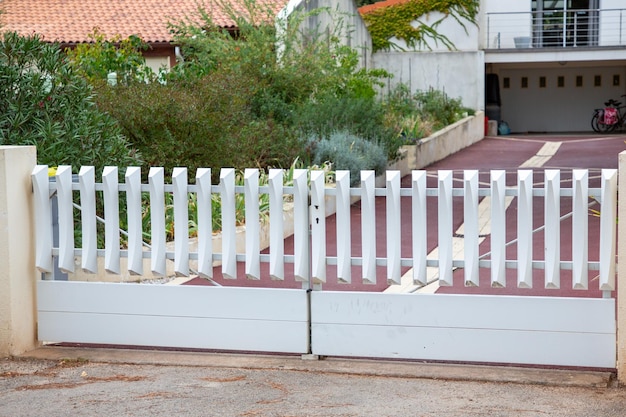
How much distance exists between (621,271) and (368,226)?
157 cm

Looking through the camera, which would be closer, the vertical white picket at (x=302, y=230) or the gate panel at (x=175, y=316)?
the vertical white picket at (x=302, y=230)

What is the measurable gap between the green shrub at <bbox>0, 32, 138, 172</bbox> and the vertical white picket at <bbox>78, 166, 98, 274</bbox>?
2148mm

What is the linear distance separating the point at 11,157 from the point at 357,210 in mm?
8763

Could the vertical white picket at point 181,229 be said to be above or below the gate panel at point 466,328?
above

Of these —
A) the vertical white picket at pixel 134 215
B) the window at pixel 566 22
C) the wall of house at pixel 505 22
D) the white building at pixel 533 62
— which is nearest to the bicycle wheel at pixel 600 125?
the white building at pixel 533 62

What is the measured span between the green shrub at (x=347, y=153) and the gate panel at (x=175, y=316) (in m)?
8.95

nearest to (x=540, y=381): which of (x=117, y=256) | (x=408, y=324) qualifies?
(x=408, y=324)

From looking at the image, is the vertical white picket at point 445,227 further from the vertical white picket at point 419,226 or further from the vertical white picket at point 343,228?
the vertical white picket at point 343,228

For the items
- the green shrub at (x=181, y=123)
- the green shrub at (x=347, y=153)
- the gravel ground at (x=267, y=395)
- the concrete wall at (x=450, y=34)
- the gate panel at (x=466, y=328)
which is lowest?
the gravel ground at (x=267, y=395)

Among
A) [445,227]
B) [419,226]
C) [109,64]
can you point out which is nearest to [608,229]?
[445,227]

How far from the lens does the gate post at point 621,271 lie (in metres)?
6.10

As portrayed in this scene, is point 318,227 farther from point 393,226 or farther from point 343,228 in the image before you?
point 393,226

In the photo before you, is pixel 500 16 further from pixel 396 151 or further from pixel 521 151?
pixel 396 151

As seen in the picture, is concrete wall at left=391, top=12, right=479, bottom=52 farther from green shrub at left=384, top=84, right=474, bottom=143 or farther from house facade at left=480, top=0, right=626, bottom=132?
green shrub at left=384, top=84, right=474, bottom=143
